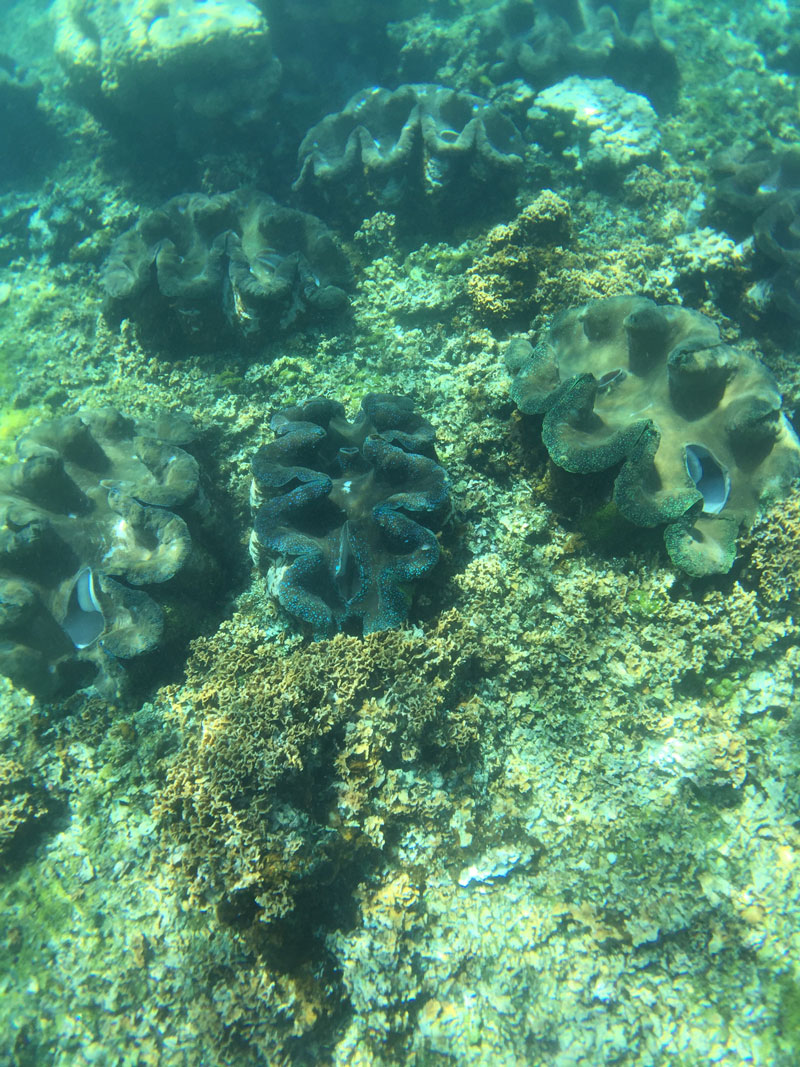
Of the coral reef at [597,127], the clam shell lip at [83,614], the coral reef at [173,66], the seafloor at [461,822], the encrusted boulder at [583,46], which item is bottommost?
the seafloor at [461,822]

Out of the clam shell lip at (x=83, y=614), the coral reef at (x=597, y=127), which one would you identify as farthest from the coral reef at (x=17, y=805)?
the coral reef at (x=597, y=127)

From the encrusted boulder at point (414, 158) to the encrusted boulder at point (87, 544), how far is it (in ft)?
12.9

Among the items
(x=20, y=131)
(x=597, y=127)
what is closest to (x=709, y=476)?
(x=597, y=127)

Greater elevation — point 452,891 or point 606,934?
point 452,891

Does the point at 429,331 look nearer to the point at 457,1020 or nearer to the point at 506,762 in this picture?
the point at 506,762

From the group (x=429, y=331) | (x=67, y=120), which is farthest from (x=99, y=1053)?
(x=67, y=120)

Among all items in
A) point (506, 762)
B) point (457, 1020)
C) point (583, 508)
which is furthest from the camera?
point (583, 508)

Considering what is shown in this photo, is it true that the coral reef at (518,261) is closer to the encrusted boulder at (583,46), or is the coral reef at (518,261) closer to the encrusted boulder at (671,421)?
the encrusted boulder at (671,421)

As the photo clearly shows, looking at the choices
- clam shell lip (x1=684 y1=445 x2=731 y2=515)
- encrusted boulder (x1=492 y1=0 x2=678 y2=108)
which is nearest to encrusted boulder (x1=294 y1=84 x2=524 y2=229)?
encrusted boulder (x1=492 y1=0 x2=678 y2=108)

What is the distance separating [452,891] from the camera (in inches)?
121

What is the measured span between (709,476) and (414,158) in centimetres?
509

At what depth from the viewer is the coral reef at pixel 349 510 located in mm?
3398

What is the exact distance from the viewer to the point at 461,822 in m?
3.12

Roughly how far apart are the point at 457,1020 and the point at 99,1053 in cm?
185
